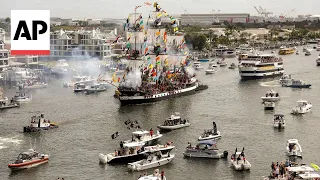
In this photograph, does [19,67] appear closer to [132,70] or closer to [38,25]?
[132,70]

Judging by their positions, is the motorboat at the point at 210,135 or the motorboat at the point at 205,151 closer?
the motorboat at the point at 205,151

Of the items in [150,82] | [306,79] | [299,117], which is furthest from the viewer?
[306,79]

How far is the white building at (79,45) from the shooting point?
69.9 m

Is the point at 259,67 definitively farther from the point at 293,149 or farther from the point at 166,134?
the point at 293,149

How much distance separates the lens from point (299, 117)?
35.1 metres

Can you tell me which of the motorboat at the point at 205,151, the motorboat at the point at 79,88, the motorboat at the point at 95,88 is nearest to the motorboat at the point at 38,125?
the motorboat at the point at 205,151

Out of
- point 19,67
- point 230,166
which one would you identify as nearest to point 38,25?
point 230,166

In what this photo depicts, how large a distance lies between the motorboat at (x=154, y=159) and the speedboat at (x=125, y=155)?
558 mm

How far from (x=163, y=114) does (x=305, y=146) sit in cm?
1174

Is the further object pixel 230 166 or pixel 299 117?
pixel 299 117

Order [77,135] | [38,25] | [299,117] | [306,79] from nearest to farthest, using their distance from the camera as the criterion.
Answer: [38,25] < [77,135] < [299,117] < [306,79]

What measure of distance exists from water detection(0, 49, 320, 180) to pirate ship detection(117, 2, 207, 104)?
116 cm

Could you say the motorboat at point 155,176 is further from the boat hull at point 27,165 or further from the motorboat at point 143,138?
the boat hull at point 27,165

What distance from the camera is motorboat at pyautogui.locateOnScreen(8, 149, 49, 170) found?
2422 cm
